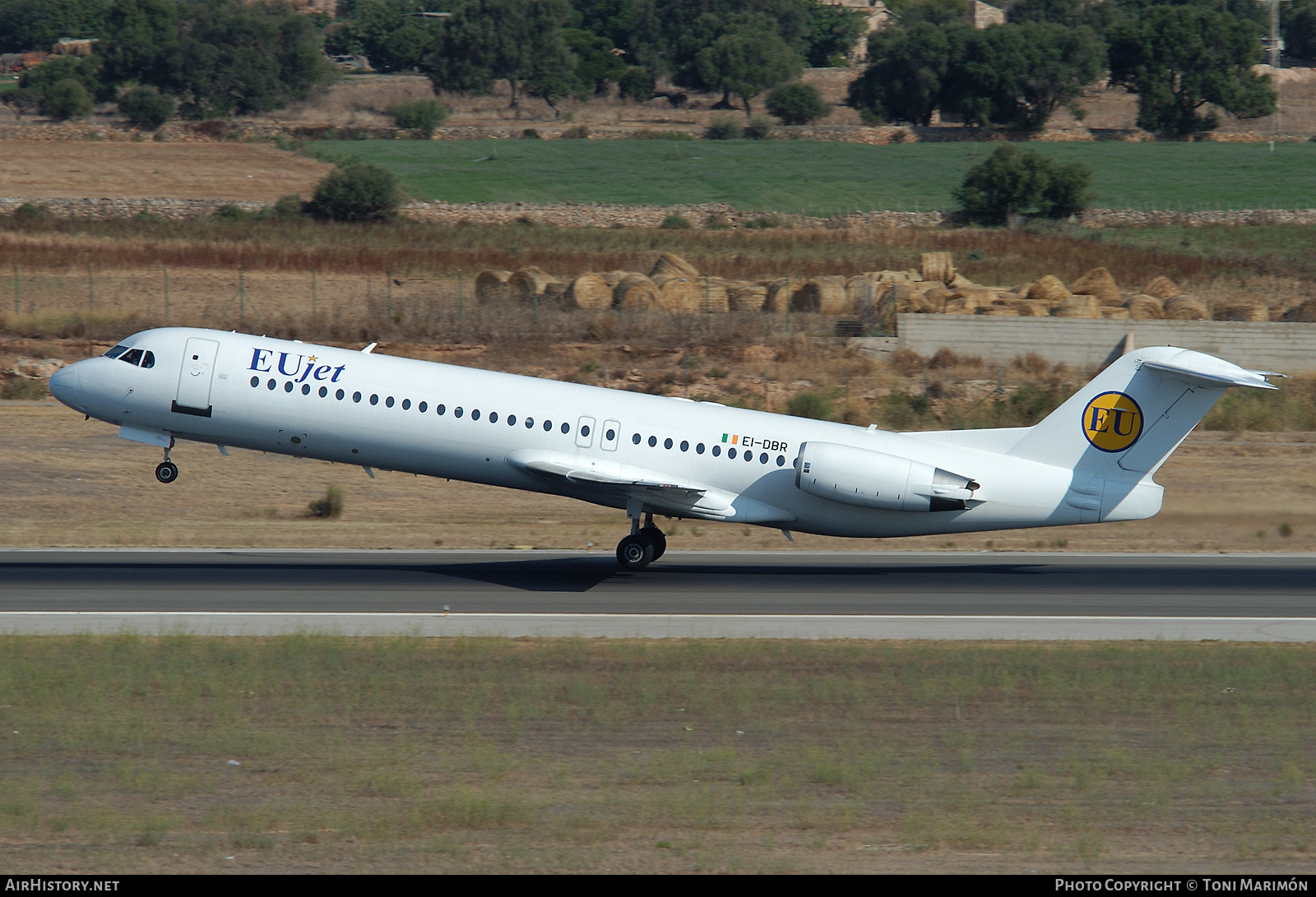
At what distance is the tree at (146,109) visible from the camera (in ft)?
382

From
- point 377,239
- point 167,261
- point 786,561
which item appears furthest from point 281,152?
point 786,561

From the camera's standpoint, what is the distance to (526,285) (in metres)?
56.0

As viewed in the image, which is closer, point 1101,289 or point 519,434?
point 519,434

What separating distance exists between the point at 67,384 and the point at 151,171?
226ft

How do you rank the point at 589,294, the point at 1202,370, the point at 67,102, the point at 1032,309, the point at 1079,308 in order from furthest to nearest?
the point at 67,102
the point at 589,294
the point at 1079,308
the point at 1032,309
the point at 1202,370

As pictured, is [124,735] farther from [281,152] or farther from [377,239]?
[281,152]

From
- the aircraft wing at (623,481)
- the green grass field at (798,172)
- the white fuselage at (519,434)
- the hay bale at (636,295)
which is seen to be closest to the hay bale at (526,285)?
the hay bale at (636,295)

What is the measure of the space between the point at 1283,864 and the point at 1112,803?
6.40 feet

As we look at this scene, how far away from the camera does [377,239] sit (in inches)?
2958

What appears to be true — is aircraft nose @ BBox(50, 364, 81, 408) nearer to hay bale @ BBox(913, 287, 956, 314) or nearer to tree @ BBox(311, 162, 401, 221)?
hay bale @ BBox(913, 287, 956, 314)

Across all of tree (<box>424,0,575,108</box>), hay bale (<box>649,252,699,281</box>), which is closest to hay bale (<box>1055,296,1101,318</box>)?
hay bale (<box>649,252,699,281</box>)

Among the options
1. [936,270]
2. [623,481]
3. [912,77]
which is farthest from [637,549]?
[912,77]

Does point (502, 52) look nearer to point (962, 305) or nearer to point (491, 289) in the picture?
point (491, 289)

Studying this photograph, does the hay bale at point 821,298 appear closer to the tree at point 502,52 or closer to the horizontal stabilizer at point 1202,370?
the horizontal stabilizer at point 1202,370
